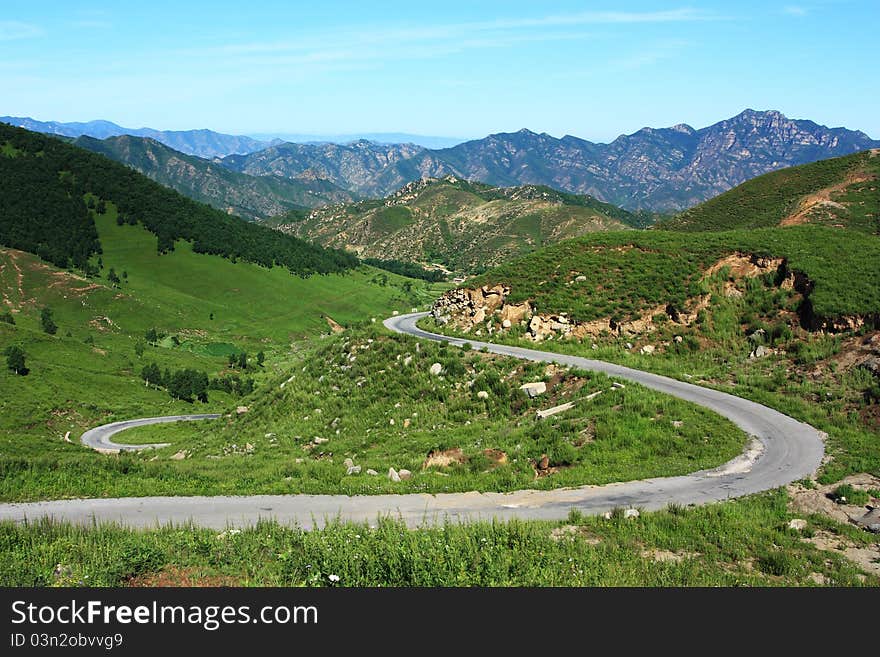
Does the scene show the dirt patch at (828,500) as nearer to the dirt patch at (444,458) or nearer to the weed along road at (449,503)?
the weed along road at (449,503)

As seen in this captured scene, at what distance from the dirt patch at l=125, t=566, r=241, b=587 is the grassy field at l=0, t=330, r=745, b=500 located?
272 inches

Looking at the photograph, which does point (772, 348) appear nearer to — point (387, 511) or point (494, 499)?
point (494, 499)

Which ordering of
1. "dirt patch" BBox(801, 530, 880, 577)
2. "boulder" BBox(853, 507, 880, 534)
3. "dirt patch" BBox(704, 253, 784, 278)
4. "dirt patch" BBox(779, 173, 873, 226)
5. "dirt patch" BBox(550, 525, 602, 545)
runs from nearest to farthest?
1. "dirt patch" BBox(801, 530, 880, 577)
2. "dirt patch" BBox(550, 525, 602, 545)
3. "boulder" BBox(853, 507, 880, 534)
4. "dirt patch" BBox(704, 253, 784, 278)
5. "dirt patch" BBox(779, 173, 873, 226)

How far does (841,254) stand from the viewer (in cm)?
3988

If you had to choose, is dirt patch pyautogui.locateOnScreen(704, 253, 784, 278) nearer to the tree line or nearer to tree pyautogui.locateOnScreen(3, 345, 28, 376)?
the tree line

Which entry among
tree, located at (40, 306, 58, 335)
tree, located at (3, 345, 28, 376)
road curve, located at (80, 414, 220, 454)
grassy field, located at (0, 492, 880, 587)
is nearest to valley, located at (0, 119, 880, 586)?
grassy field, located at (0, 492, 880, 587)

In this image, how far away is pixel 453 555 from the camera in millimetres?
10180

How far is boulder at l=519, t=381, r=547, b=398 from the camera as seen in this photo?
27359 millimetres

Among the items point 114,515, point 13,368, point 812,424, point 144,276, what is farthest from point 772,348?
point 144,276

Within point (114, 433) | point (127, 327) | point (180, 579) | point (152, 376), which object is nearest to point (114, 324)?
point (127, 327)

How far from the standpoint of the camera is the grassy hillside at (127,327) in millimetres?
76250

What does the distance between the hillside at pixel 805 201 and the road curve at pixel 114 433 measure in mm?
90408

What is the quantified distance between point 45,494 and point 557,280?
124 feet

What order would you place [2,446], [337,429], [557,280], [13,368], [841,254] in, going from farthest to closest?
1. [13,368]
2. [2,446]
3. [557,280]
4. [841,254]
5. [337,429]
